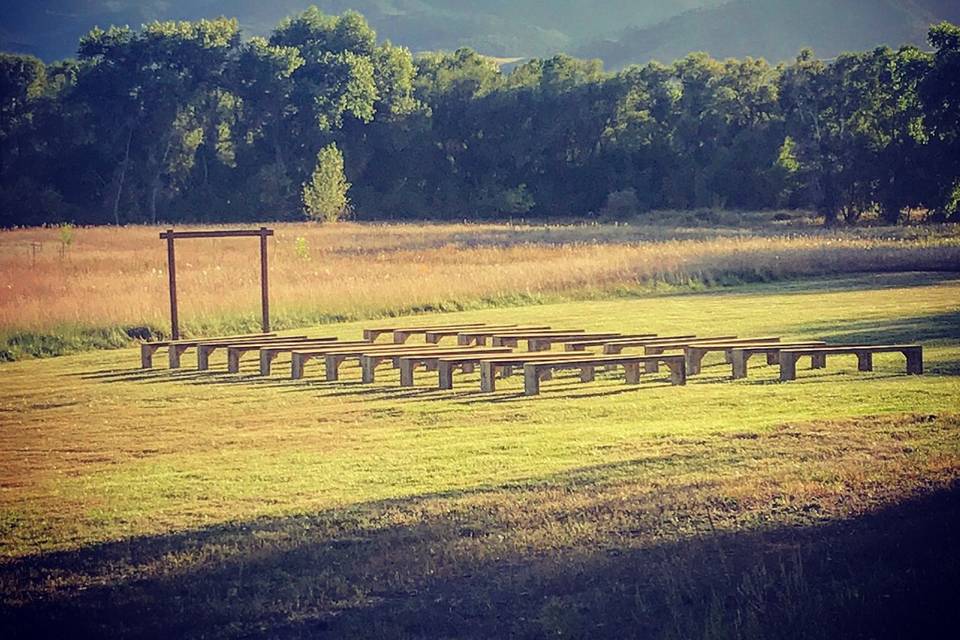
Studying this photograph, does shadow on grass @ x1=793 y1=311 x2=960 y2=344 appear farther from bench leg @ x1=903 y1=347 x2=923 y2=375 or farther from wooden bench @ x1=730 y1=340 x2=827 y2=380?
bench leg @ x1=903 y1=347 x2=923 y2=375

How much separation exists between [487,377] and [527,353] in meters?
A: 2.29

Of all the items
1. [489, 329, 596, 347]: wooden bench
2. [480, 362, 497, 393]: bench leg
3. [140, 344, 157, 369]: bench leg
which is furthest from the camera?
[140, 344, 157, 369]: bench leg

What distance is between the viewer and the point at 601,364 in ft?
57.1

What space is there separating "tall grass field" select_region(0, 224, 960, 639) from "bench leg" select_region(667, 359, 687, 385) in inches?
8.5

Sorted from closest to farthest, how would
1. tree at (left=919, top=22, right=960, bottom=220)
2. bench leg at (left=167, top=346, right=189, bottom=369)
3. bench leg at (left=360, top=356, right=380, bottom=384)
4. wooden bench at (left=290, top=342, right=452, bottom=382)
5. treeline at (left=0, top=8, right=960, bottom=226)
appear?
1. bench leg at (left=360, top=356, right=380, bottom=384)
2. wooden bench at (left=290, top=342, right=452, bottom=382)
3. bench leg at (left=167, top=346, right=189, bottom=369)
4. tree at (left=919, top=22, right=960, bottom=220)
5. treeline at (left=0, top=8, right=960, bottom=226)

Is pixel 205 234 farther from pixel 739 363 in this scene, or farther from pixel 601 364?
pixel 739 363

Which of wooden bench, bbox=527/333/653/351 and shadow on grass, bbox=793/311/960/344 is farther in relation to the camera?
shadow on grass, bbox=793/311/960/344

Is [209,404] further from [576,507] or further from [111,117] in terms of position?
[111,117]

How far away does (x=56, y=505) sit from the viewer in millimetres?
11055

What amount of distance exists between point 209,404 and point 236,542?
7.40 metres

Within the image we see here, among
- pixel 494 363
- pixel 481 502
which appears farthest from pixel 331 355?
pixel 481 502

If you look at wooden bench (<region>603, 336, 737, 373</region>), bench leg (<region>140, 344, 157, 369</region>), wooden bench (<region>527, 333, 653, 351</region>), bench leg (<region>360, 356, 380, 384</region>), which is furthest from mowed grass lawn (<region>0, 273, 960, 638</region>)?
bench leg (<region>140, 344, 157, 369</region>)

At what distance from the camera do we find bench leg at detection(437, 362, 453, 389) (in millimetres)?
17752

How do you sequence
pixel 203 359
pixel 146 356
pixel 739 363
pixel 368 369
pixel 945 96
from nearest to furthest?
pixel 739 363
pixel 368 369
pixel 203 359
pixel 146 356
pixel 945 96
